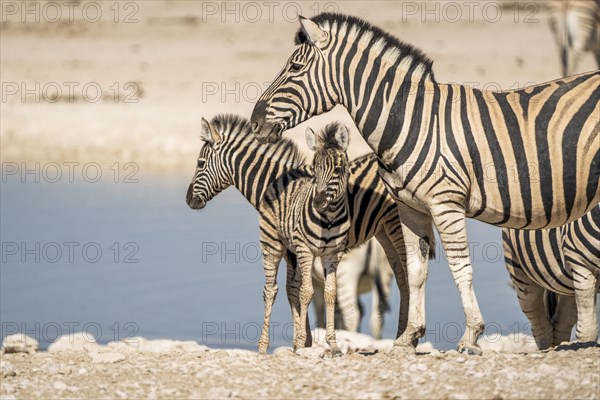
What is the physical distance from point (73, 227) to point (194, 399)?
432 inches

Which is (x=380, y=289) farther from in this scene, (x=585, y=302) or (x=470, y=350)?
(x=470, y=350)

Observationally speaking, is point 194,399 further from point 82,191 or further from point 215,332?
point 82,191

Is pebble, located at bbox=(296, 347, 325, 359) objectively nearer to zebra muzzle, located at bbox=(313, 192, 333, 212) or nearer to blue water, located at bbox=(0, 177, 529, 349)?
zebra muzzle, located at bbox=(313, 192, 333, 212)

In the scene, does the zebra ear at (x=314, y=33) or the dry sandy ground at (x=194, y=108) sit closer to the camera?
the dry sandy ground at (x=194, y=108)

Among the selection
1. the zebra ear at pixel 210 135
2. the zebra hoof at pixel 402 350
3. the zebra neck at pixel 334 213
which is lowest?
the zebra hoof at pixel 402 350

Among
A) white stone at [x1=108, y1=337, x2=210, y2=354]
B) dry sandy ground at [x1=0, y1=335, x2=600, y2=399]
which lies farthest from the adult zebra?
white stone at [x1=108, y1=337, x2=210, y2=354]

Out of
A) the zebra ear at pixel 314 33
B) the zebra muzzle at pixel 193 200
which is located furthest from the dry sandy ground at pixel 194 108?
the zebra ear at pixel 314 33

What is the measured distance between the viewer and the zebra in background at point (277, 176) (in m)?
9.20

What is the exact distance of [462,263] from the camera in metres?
8.23

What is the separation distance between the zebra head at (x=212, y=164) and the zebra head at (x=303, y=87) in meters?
1.26

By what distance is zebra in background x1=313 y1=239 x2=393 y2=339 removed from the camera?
1243 centimetres

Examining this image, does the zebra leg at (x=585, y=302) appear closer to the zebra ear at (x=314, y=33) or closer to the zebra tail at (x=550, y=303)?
the zebra tail at (x=550, y=303)

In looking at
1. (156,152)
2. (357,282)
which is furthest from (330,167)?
(156,152)

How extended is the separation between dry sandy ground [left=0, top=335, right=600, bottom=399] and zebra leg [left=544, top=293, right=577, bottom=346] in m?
2.13
